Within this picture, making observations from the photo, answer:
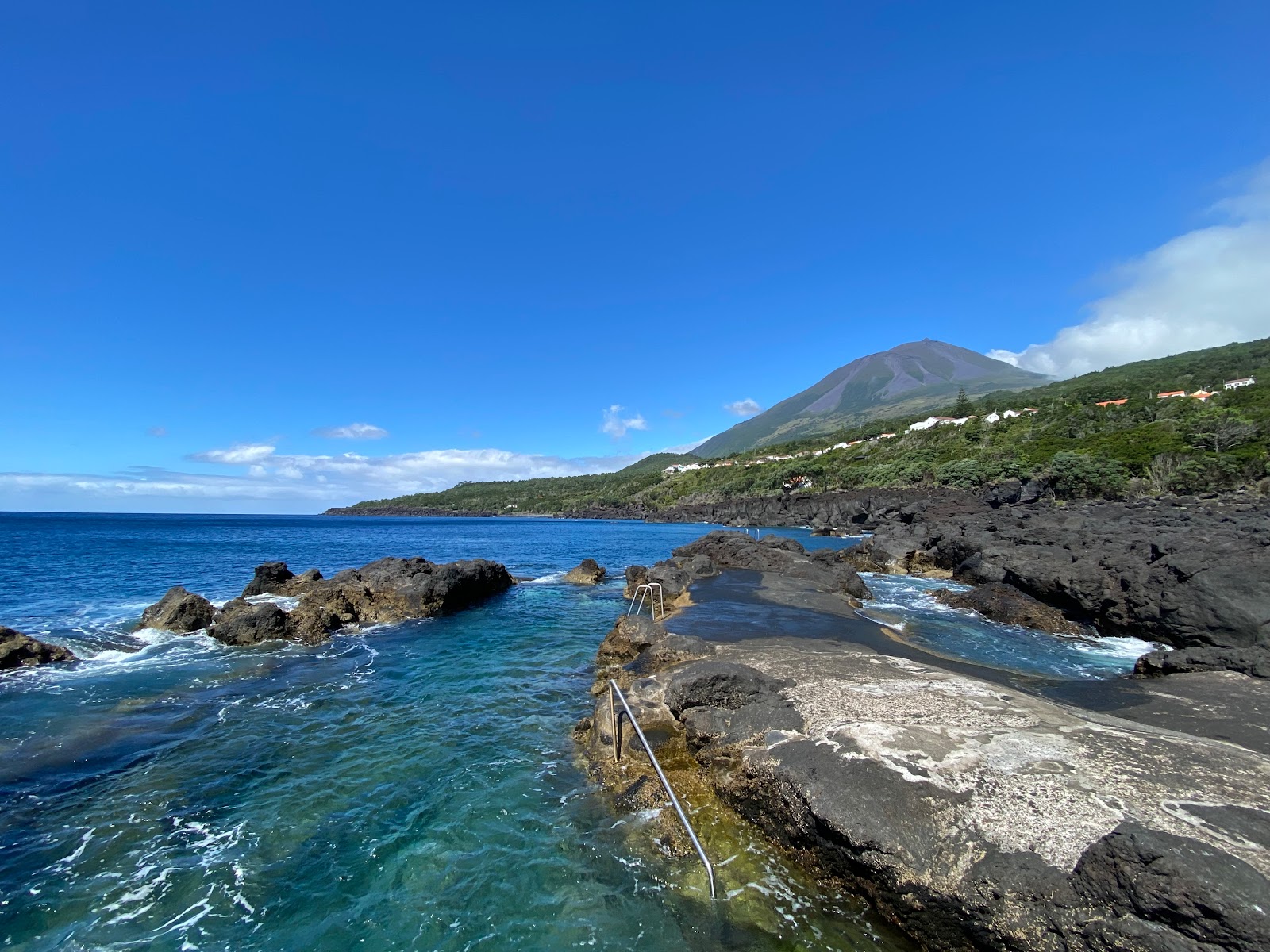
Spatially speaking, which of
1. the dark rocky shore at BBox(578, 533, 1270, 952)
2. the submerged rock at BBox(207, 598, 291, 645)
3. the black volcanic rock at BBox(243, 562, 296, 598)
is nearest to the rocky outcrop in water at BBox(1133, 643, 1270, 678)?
the dark rocky shore at BBox(578, 533, 1270, 952)

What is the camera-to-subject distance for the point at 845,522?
76.2 m

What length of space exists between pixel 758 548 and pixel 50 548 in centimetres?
6553

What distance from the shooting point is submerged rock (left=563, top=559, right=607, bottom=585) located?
32.3 meters

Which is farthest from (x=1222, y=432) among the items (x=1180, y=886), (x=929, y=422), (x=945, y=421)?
(x=929, y=422)

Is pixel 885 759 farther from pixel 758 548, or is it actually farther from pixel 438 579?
pixel 758 548

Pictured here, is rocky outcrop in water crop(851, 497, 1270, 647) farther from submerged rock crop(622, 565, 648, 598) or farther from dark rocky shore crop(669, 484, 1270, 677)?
submerged rock crop(622, 565, 648, 598)

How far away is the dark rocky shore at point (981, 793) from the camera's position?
4.55 metres

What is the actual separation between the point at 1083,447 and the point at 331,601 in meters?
90.2

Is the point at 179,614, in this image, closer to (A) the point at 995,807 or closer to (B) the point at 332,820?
(B) the point at 332,820

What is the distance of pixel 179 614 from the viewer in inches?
733

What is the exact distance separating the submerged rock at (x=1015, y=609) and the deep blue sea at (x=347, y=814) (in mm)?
1830

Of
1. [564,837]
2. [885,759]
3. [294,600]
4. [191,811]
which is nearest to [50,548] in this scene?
[294,600]

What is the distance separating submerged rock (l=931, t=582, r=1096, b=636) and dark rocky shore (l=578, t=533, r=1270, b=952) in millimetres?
8540

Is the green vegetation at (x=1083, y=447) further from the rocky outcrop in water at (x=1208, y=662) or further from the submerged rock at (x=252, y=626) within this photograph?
the submerged rock at (x=252, y=626)
